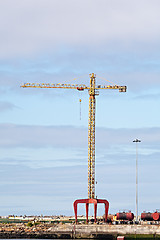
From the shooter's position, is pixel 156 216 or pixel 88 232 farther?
pixel 156 216

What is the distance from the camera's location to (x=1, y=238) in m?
198

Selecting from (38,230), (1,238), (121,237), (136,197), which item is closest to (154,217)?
(136,197)

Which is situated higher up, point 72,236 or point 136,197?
point 136,197

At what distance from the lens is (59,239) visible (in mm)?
188625

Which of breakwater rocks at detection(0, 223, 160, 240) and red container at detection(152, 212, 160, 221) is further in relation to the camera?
red container at detection(152, 212, 160, 221)

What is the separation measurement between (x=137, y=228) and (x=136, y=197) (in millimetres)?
18228

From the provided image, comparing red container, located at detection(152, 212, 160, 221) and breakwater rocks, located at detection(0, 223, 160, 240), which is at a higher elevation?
red container, located at detection(152, 212, 160, 221)

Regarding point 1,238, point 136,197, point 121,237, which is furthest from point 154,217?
point 1,238

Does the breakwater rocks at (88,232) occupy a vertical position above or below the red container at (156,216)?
below

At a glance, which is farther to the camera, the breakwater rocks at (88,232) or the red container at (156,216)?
the red container at (156,216)

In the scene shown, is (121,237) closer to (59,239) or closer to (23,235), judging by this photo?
(59,239)

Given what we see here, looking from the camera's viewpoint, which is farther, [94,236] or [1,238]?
[1,238]

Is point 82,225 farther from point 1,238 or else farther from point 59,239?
point 1,238

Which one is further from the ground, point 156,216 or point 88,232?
point 156,216
